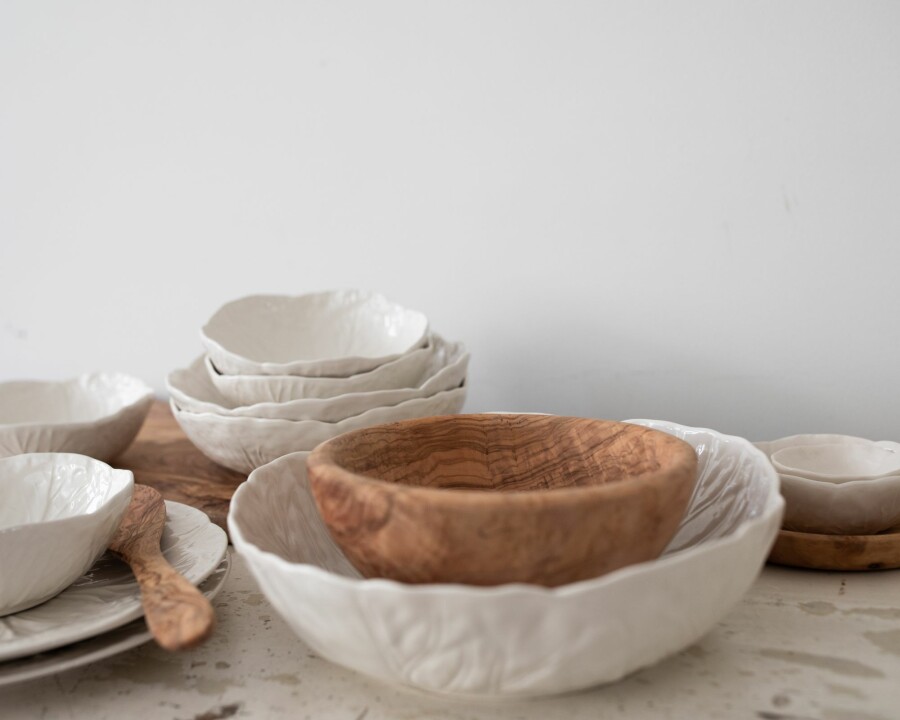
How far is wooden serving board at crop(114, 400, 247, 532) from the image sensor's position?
2.43 feet

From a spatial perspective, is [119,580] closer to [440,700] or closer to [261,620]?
[261,620]

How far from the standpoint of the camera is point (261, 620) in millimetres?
535

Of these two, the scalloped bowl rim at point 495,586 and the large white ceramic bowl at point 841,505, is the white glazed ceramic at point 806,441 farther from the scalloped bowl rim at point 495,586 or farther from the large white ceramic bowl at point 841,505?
the scalloped bowl rim at point 495,586

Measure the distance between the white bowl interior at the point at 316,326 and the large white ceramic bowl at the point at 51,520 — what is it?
Answer: 0.30 m

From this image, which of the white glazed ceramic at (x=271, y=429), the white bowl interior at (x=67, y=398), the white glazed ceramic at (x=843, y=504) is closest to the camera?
the white glazed ceramic at (x=843, y=504)

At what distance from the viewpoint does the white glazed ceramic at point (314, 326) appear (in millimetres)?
890

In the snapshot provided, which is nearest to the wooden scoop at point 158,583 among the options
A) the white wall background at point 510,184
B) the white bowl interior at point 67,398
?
the white bowl interior at point 67,398

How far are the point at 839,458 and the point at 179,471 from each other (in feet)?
1.97

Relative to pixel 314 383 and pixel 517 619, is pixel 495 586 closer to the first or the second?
pixel 517 619

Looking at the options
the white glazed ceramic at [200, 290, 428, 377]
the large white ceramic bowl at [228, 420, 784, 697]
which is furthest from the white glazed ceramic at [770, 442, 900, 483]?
the white glazed ceramic at [200, 290, 428, 377]

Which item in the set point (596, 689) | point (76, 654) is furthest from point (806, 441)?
point (76, 654)

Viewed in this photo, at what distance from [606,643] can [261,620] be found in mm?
258

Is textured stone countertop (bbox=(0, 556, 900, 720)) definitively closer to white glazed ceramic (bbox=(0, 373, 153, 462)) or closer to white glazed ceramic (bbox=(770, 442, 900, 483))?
white glazed ceramic (bbox=(770, 442, 900, 483))

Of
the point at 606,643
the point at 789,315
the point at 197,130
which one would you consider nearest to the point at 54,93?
the point at 197,130
